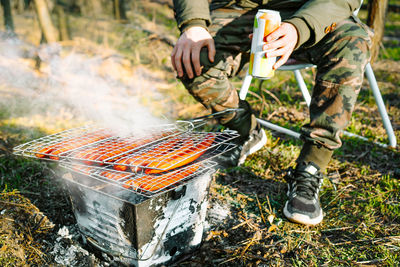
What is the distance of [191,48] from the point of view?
1.94m

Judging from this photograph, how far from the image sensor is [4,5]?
4.68 meters

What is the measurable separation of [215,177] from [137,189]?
1157mm

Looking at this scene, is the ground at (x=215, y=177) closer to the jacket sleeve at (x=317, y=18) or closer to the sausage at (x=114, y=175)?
the sausage at (x=114, y=175)

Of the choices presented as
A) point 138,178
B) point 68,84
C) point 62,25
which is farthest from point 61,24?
point 138,178

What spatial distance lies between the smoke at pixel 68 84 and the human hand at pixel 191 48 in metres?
1.33

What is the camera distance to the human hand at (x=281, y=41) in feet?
5.32

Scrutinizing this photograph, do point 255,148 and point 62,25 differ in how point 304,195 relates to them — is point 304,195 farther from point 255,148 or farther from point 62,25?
point 62,25

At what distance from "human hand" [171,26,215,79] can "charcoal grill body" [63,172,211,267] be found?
853 mm

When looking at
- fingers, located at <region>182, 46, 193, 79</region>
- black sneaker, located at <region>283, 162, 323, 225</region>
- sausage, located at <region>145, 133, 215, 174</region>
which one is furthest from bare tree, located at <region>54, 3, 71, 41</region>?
black sneaker, located at <region>283, 162, 323, 225</region>

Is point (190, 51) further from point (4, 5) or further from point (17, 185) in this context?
point (4, 5)

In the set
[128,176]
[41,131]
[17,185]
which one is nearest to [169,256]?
[128,176]

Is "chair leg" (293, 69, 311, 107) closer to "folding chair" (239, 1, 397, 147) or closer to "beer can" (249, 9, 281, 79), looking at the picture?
"folding chair" (239, 1, 397, 147)

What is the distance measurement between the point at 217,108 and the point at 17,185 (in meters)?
1.64

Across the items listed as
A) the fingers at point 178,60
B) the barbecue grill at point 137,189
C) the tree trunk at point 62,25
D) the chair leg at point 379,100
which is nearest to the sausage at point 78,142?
the barbecue grill at point 137,189
